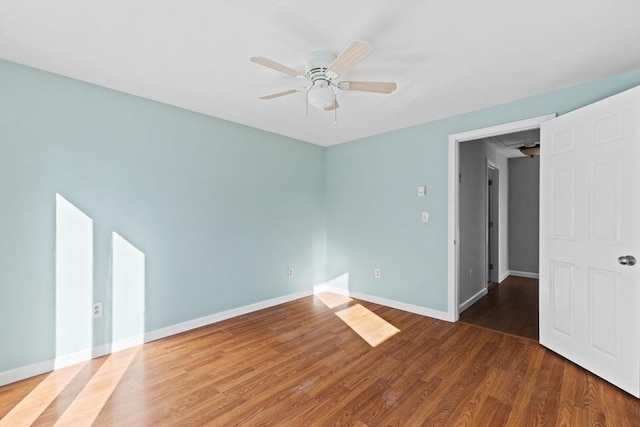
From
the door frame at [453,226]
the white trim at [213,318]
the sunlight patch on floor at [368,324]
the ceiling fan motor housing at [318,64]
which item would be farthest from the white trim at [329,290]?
the ceiling fan motor housing at [318,64]

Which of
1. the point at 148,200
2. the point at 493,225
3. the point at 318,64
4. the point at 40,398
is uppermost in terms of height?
the point at 318,64

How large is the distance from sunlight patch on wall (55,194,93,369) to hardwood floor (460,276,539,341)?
3.80 meters

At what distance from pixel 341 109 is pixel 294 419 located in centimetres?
278

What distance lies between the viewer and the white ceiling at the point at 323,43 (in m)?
1.63

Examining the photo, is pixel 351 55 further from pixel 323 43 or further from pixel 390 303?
pixel 390 303

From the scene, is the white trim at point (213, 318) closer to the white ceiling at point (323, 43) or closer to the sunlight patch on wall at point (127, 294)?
the sunlight patch on wall at point (127, 294)

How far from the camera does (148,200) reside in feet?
9.39

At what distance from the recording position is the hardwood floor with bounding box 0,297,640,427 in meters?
1.79

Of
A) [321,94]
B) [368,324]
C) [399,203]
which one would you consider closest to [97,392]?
[368,324]

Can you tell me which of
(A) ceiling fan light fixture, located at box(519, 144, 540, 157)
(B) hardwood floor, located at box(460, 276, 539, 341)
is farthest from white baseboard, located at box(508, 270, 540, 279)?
(A) ceiling fan light fixture, located at box(519, 144, 540, 157)

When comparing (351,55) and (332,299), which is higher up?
(351,55)

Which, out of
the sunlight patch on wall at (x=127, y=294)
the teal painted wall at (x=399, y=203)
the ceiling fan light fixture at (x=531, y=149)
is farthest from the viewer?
the ceiling fan light fixture at (x=531, y=149)

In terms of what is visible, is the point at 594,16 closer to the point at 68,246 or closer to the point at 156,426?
the point at 156,426

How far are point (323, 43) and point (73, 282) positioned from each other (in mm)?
2747
